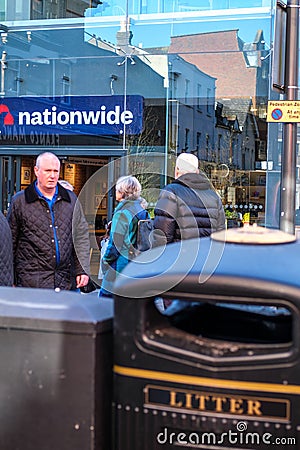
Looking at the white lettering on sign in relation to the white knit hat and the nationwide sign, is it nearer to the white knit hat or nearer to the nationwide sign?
the nationwide sign

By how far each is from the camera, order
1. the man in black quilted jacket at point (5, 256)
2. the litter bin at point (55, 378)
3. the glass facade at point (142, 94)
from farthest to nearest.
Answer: the glass facade at point (142, 94) → the man in black quilted jacket at point (5, 256) → the litter bin at point (55, 378)

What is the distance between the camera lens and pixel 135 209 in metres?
6.32

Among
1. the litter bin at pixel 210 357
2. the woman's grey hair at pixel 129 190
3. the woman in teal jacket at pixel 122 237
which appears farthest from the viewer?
the woman's grey hair at pixel 129 190

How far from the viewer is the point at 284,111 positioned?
683cm

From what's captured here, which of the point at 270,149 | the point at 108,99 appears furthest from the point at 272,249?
the point at 108,99

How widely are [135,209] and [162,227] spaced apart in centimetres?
95

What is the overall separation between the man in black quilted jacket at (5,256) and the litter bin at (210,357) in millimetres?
2229

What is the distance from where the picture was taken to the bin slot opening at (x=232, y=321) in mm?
2463

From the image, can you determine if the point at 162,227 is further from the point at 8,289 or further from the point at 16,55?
the point at 16,55

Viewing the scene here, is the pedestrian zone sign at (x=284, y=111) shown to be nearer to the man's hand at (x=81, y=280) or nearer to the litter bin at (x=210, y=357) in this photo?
the man's hand at (x=81, y=280)

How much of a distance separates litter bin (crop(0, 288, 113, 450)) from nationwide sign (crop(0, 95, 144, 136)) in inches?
382

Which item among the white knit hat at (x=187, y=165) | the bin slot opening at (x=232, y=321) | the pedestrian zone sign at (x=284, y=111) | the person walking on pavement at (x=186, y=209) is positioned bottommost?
the bin slot opening at (x=232, y=321)

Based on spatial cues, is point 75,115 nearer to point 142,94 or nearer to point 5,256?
point 142,94

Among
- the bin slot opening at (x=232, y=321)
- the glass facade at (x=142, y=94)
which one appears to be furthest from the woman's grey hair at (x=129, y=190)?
the glass facade at (x=142, y=94)
